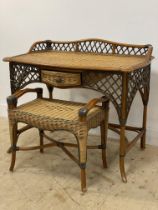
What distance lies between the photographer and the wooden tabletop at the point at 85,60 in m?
1.81

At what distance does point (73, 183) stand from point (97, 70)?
0.72 m

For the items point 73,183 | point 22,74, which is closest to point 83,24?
point 22,74

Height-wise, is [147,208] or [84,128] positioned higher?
[84,128]

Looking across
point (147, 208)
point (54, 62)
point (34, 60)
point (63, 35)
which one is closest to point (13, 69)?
point (34, 60)

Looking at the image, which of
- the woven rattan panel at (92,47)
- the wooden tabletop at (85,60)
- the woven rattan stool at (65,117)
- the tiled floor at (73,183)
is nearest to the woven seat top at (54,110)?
the woven rattan stool at (65,117)

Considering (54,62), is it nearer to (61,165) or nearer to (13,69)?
(13,69)

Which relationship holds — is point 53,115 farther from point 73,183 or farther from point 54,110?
point 73,183

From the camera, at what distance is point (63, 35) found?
257 cm

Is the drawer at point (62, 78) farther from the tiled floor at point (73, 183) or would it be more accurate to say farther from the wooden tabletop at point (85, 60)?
the tiled floor at point (73, 183)

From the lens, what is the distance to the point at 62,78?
192 centimetres

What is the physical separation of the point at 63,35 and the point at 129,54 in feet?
2.08

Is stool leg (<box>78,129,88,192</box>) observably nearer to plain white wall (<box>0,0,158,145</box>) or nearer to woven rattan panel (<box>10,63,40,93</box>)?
woven rattan panel (<box>10,63,40,93</box>)

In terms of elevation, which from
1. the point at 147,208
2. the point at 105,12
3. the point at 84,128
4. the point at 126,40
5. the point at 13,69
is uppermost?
the point at 105,12

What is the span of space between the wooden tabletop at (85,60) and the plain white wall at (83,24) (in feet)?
0.74
